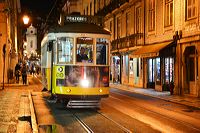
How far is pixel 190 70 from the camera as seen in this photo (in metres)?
29.2

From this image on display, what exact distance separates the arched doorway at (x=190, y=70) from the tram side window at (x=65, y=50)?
11615mm

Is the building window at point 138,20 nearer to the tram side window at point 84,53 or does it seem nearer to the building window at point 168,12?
the building window at point 168,12

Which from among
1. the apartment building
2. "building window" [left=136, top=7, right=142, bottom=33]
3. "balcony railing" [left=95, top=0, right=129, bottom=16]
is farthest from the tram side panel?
"balcony railing" [left=95, top=0, right=129, bottom=16]

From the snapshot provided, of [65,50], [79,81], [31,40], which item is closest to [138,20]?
[65,50]

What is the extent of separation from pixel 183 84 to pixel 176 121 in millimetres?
14005

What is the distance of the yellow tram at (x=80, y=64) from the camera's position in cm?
1855

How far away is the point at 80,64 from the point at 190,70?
1259 centimetres

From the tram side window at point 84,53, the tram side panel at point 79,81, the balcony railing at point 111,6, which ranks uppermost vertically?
the balcony railing at point 111,6

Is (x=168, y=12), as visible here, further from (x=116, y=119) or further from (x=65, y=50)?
(x=116, y=119)

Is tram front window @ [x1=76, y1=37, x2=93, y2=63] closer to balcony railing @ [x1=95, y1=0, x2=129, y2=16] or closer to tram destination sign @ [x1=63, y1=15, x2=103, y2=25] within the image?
tram destination sign @ [x1=63, y1=15, x2=103, y2=25]

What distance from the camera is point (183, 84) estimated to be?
2934 centimetres

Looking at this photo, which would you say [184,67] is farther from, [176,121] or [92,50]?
[176,121]

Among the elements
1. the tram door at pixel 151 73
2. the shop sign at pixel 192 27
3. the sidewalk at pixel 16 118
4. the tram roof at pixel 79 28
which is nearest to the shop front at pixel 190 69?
the shop sign at pixel 192 27

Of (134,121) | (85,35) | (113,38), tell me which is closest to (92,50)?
(85,35)
